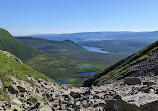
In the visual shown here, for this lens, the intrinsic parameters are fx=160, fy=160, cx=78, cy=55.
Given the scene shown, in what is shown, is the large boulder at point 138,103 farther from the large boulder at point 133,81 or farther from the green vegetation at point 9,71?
the large boulder at point 133,81

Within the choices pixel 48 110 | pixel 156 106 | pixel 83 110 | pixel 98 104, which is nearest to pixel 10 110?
pixel 48 110

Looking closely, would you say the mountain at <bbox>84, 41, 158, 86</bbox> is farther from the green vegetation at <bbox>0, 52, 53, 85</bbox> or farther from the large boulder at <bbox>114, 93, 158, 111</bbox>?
the large boulder at <bbox>114, 93, 158, 111</bbox>

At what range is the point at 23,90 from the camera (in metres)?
25.5

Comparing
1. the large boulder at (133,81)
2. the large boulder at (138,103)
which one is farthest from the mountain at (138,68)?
the large boulder at (138,103)

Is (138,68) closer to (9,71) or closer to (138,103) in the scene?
(9,71)

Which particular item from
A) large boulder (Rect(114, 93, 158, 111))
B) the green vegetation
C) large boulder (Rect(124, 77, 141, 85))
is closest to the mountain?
large boulder (Rect(124, 77, 141, 85))

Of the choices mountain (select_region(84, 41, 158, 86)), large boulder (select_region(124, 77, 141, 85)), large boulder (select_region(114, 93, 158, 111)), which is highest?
large boulder (select_region(114, 93, 158, 111))

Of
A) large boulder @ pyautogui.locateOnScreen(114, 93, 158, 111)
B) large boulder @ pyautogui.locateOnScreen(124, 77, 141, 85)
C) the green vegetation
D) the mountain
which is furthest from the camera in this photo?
the mountain

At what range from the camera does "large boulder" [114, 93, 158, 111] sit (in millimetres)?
10695

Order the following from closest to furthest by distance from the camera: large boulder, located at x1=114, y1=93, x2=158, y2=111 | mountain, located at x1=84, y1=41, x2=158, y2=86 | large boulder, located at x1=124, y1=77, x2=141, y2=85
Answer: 1. large boulder, located at x1=114, y1=93, x2=158, y2=111
2. large boulder, located at x1=124, y1=77, x2=141, y2=85
3. mountain, located at x1=84, y1=41, x2=158, y2=86

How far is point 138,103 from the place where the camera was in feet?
36.7

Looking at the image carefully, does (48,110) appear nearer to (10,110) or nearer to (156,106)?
(10,110)

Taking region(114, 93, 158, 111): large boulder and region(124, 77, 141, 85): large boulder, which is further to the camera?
region(124, 77, 141, 85): large boulder

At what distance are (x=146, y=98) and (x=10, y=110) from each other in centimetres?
1307
